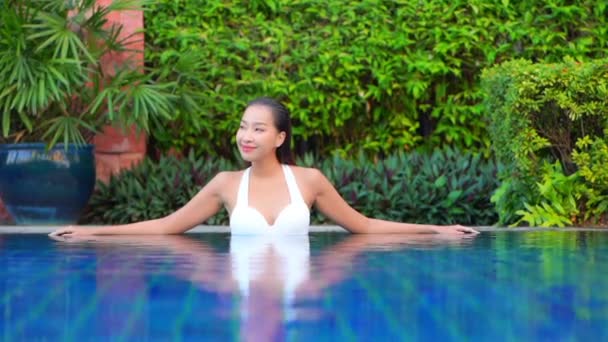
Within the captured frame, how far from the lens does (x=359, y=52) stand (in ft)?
36.4

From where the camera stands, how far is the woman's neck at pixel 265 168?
6.61m

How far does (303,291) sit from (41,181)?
6.68 m

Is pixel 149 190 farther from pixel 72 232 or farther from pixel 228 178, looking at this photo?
pixel 228 178

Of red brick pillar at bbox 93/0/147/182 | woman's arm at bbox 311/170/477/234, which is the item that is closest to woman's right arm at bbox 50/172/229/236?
woman's arm at bbox 311/170/477/234

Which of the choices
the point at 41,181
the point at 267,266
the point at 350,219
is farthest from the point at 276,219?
the point at 41,181

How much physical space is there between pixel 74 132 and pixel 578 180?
431 cm

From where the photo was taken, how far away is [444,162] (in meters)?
10.5

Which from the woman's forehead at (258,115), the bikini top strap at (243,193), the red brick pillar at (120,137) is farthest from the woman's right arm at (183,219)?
the red brick pillar at (120,137)

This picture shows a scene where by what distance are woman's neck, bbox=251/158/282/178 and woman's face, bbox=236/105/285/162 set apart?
0.38 ft

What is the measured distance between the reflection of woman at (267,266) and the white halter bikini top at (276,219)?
5cm

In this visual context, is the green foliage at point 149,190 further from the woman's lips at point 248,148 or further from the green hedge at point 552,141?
the woman's lips at point 248,148

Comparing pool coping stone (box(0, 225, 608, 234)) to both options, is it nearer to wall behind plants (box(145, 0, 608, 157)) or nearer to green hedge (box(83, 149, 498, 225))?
green hedge (box(83, 149, 498, 225))

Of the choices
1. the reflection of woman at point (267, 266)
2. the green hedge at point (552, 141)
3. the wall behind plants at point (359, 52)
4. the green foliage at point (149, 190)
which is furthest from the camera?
the wall behind plants at point (359, 52)

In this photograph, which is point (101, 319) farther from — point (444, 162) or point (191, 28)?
point (191, 28)
